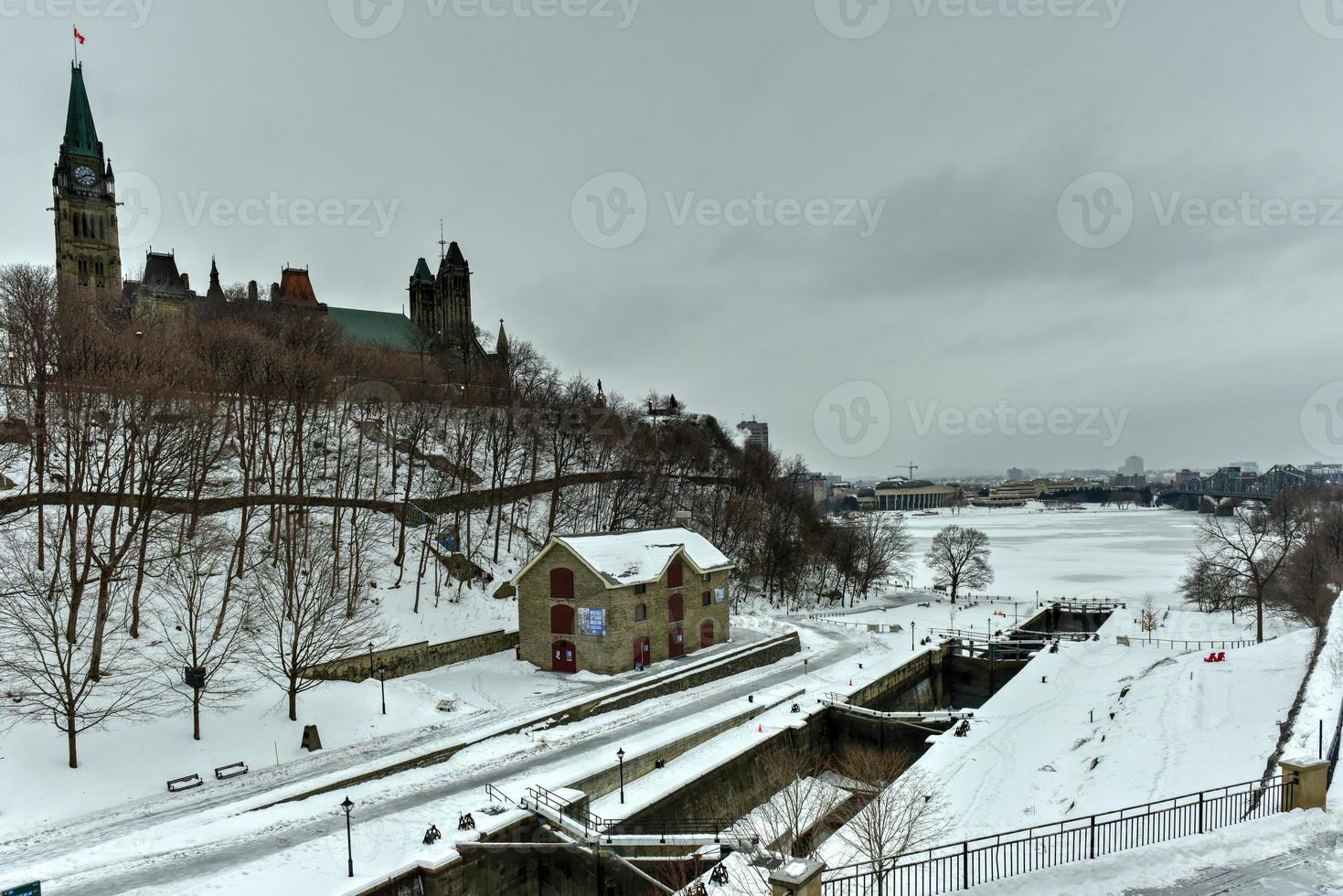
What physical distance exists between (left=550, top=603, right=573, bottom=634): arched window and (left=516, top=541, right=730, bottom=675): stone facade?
96 mm

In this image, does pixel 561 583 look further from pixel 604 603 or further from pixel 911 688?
pixel 911 688

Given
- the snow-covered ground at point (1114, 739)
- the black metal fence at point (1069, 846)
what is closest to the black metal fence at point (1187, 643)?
the snow-covered ground at point (1114, 739)

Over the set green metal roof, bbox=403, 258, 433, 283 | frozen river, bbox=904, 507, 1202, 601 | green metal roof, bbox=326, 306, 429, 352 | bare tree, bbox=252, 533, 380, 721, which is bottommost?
A: frozen river, bbox=904, 507, 1202, 601

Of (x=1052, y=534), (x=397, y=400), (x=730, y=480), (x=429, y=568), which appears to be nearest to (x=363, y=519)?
(x=429, y=568)

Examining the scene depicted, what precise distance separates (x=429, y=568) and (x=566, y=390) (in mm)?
27665

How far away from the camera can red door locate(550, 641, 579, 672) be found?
3294 cm

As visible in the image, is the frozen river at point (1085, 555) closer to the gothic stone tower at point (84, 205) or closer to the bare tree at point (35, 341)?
the bare tree at point (35, 341)

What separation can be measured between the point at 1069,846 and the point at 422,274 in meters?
101

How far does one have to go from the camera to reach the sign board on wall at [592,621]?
106ft

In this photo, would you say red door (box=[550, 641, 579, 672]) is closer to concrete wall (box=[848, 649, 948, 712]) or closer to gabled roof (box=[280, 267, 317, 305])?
concrete wall (box=[848, 649, 948, 712])

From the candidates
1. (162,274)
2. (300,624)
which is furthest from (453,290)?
(300,624)

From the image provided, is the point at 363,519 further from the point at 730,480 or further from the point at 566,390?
the point at 730,480

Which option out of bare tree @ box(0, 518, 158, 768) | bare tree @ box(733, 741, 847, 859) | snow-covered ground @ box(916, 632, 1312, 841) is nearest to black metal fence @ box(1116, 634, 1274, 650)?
snow-covered ground @ box(916, 632, 1312, 841)

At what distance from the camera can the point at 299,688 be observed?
78.1ft
